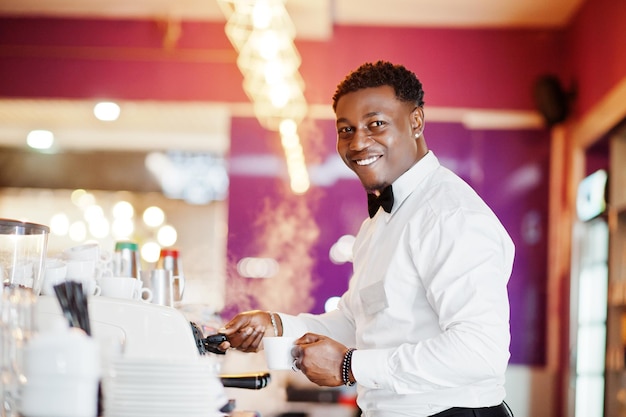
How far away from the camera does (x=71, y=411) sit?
3.72 ft

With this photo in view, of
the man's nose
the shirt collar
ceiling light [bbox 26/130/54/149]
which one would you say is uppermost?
ceiling light [bbox 26/130/54/149]

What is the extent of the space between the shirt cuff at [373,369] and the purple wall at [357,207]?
424 cm

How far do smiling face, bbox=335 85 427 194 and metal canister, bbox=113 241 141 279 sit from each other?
830 mm

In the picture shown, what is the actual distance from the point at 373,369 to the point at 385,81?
Answer: 28.6 inches

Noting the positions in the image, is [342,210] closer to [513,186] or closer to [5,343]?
[513,186]

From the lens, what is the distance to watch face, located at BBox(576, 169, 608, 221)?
524 centimetres

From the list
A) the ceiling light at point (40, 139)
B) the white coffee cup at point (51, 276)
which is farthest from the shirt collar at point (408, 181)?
the ceiling light at point (40, 139)

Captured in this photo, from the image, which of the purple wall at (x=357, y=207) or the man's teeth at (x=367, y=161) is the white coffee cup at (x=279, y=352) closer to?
the man's teeth at (x=367, y=161)

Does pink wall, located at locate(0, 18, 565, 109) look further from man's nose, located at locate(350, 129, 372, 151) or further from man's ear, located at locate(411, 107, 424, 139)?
man's nose, located at locate(350, 129, 372, 151)

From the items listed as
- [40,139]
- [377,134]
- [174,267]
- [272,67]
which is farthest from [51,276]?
[40,139]

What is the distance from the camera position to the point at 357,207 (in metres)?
6.27

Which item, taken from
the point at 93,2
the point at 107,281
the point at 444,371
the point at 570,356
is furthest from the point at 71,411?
the point at 93,2

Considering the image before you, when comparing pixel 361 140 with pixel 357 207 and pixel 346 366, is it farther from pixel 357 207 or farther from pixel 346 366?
pixel 357 207

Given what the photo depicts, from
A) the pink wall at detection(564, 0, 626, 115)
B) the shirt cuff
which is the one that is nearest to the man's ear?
the shirt cuff
